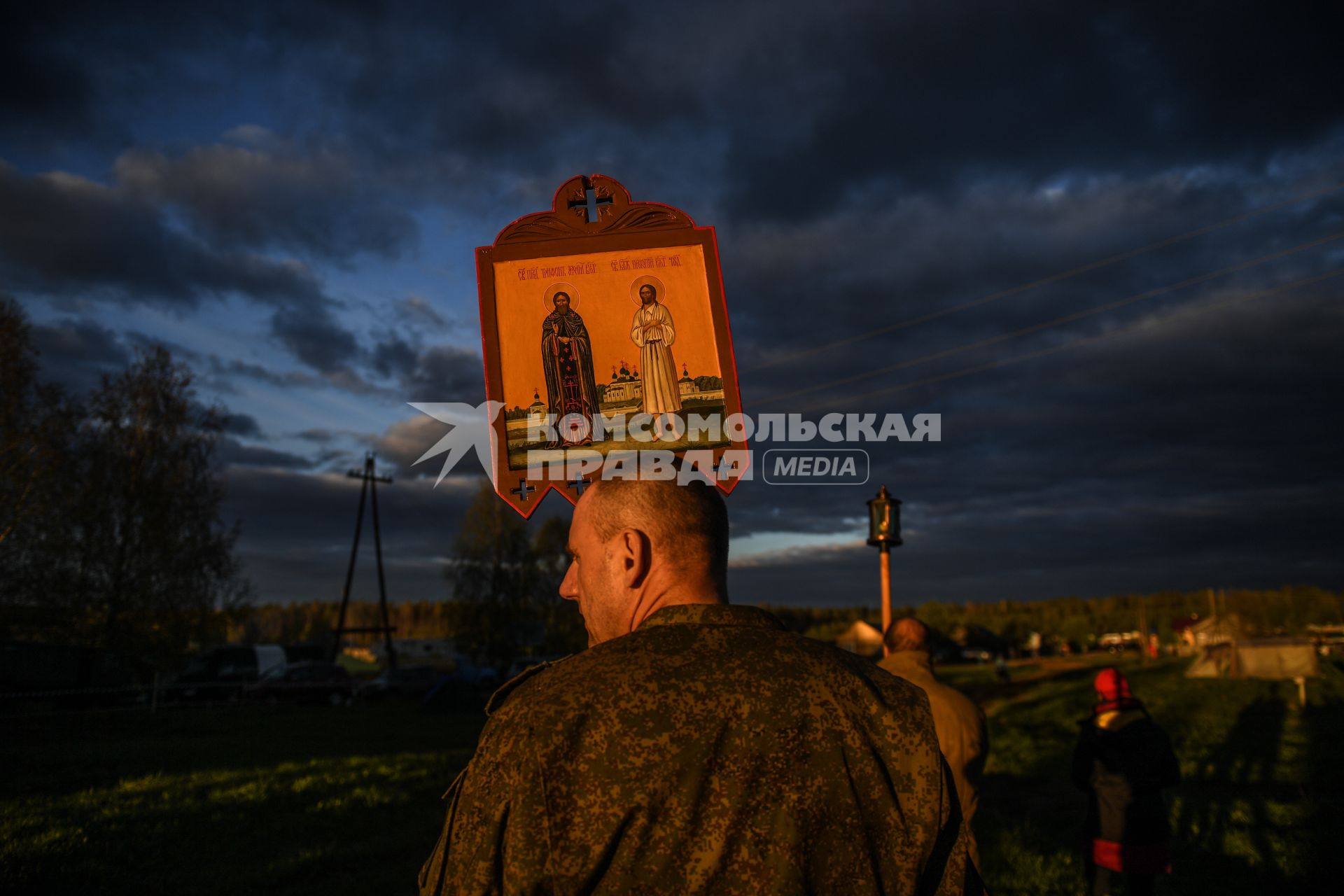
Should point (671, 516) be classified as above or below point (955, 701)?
above

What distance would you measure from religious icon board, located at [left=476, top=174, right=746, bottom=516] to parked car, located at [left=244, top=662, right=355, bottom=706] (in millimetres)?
33646

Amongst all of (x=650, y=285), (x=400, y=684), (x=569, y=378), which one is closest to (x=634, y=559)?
(x=569, y=378)

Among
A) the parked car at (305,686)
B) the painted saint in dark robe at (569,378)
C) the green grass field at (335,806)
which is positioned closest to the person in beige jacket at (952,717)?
the painted saint in dark robe at (569,378)

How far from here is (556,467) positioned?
268 centimetres

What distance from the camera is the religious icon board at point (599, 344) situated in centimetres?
266

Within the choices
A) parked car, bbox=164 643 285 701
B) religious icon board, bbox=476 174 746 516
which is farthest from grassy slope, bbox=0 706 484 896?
parked car, bbox=164 643 285 701

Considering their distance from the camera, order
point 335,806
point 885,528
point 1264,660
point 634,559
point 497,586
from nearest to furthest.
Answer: point 634,559 < point 885,528 < point 335,806 < point 1264,660 < point 497,586

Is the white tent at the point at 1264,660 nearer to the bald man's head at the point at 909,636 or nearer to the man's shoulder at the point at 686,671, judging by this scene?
the bald man's head at the point at 909,636

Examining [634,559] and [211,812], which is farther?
[211,812]

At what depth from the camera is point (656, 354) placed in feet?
8.87

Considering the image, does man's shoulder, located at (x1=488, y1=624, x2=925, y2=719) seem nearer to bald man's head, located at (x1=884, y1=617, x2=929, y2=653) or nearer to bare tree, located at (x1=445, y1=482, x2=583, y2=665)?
bald man's head, located at (x1=884, y1=617, x2=929, y2=653)

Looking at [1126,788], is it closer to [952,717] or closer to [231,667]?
[952,717]

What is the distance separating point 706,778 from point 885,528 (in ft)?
28.6

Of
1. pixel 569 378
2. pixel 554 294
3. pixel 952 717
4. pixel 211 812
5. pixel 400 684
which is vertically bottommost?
pixel 400 684
